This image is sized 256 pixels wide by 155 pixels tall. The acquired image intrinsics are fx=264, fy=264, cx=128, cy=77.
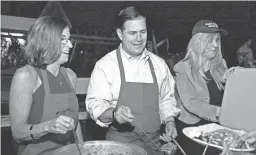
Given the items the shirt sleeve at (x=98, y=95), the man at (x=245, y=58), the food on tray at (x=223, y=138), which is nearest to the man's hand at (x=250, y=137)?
the food on tray at (x=223, y=138)

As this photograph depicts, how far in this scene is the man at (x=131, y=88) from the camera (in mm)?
1688

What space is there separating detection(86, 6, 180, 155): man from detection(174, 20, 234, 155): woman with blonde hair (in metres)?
0.23

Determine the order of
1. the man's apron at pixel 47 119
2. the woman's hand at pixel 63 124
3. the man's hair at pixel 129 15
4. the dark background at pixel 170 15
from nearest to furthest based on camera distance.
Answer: the woman's hand at pixel 63 124, the man's apron at pixel 47 119, the man's hair at pixel 129 15, the dark background at pixel 170 15

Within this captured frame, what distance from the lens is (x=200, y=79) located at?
6.72 ft

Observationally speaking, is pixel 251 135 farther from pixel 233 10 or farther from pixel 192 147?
pixel 233 10

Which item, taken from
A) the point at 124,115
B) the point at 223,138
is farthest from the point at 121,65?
the point at 223,138

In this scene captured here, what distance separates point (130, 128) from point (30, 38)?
832 mm

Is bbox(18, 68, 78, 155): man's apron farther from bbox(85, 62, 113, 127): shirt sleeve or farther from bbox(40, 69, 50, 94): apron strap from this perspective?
bbox(85, 62, 113, 127): shirt sleeve

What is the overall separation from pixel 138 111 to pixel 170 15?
148 inches

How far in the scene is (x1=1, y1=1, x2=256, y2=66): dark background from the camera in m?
4.08

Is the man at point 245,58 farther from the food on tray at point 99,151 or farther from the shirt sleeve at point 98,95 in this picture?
the food on tray at point 99,151

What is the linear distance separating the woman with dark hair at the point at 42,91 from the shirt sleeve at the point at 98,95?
112 mm

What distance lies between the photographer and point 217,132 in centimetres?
140

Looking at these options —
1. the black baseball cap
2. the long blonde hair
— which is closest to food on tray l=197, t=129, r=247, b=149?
the long blonde hair
